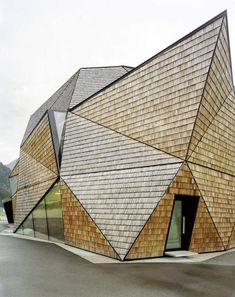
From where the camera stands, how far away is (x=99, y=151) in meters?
13.5

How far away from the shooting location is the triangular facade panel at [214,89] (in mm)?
10836

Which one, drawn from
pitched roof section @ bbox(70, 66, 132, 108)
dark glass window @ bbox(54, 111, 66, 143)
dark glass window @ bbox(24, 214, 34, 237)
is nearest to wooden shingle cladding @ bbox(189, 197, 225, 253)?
dark glass window @ bbox(54, 111, 66, 143)

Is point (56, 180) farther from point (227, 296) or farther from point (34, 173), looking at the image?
point (227, 296)

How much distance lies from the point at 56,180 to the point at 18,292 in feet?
29.0

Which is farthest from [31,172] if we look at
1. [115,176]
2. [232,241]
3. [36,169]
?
[232,241]

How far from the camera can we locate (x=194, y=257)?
35.0ft

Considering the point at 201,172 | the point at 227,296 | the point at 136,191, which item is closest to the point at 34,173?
the point at 136,191

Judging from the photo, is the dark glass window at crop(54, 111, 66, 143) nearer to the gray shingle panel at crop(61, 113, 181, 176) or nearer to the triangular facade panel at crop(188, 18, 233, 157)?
the gray shingle panel at crop(61, 113, 181, 176)

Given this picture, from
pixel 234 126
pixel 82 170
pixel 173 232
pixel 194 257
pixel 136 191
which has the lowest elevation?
pixel 194 257

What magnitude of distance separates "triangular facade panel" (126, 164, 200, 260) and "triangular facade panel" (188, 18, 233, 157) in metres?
1.01

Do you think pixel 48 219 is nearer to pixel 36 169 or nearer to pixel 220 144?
pixel 36 169

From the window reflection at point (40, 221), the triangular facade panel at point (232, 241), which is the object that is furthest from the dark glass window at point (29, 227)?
the triangular facade panel at point (232, 241)

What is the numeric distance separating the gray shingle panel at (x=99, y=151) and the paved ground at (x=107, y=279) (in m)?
3.99

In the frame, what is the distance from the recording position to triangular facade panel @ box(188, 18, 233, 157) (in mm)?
10836
